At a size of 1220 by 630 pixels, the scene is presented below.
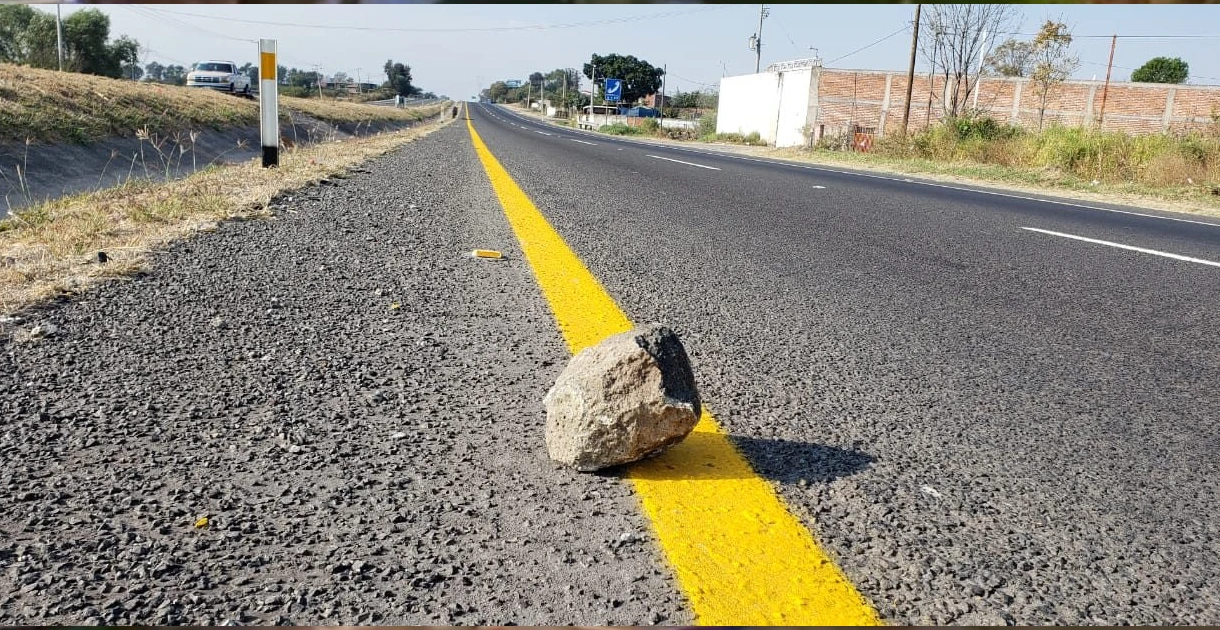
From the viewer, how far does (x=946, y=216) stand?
6590 mm

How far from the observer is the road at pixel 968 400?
4.02ft

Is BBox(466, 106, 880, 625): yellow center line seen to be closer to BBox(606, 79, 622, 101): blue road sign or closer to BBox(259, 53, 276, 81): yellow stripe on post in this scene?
BBox(259, 53, 276, 81): yellow stripe on post

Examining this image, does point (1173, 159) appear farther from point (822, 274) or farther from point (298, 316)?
point (298, 316)

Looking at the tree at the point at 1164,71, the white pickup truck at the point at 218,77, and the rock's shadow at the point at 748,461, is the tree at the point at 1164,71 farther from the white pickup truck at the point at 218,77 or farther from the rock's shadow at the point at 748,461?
the rock's shadow at the point at 748,461

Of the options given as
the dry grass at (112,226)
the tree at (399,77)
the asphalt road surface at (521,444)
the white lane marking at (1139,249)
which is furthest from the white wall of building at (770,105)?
the tree at (399,77)

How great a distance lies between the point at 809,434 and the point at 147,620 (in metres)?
1.21

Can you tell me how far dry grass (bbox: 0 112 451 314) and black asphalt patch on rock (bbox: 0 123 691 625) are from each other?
0.68ft

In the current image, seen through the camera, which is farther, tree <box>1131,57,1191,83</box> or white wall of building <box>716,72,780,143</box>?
tree <box>1131,57,1191,83</box>

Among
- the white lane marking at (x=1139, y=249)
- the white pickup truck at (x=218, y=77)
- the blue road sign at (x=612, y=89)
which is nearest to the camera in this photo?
the white lane marking at (x=1139, y=249)

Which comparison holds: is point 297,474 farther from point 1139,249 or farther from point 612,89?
point 612,89

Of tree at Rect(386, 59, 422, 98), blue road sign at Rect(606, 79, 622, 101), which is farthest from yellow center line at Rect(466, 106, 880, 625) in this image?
tree at Rect(386, 59, 422, 98)

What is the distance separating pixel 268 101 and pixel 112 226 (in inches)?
144

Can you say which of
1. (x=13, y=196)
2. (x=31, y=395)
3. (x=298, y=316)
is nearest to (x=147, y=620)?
(x=31, y=395)

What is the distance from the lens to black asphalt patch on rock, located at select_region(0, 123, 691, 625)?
3.57 ft
